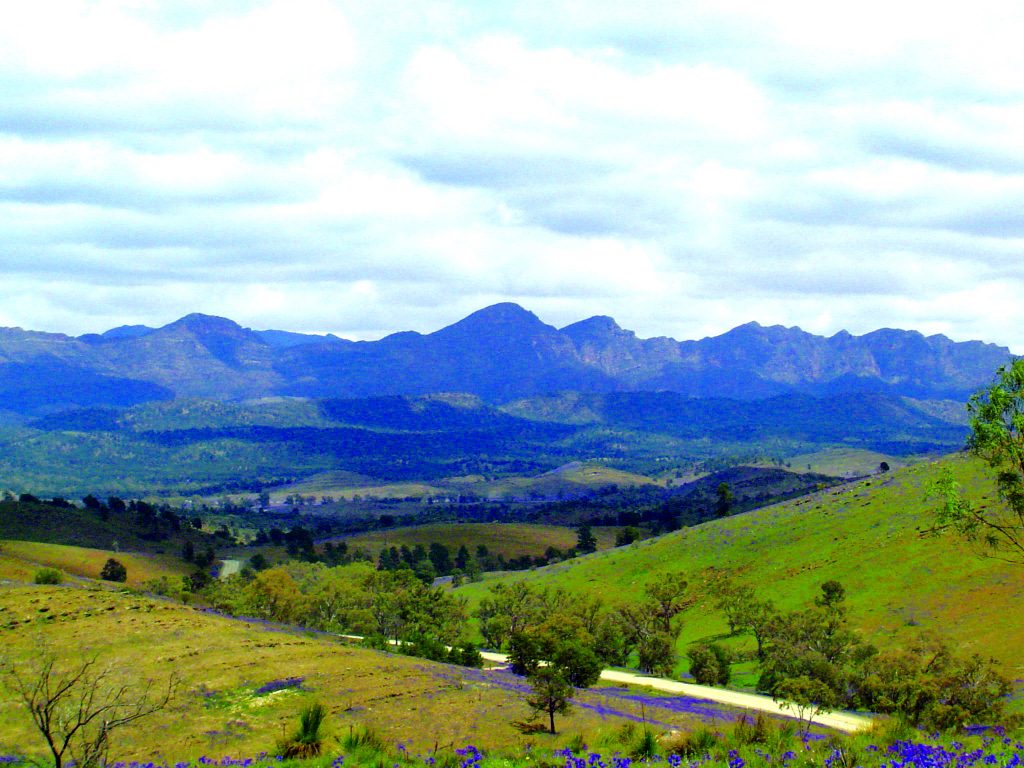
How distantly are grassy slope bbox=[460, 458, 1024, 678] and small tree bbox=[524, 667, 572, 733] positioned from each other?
Result: 33190mm

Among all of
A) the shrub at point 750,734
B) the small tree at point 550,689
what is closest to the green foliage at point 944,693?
the shrub at point 750,734

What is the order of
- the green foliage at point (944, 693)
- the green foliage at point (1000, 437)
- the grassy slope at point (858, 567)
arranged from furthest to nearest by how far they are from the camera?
1. the grassy slope at point (858, 567)
2. the green foliage at point (944, 693)
3. the green foliage at point (1000, 437)

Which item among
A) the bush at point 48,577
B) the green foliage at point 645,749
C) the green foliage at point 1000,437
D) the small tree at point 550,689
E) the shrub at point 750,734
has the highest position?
Result: the green foliage at point 1000,437

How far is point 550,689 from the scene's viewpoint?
130 ft

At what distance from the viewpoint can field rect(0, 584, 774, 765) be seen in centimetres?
3900

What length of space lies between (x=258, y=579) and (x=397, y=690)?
222ft

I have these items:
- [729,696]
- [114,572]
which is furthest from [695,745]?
[114,572]

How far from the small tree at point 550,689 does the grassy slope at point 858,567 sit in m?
33.2

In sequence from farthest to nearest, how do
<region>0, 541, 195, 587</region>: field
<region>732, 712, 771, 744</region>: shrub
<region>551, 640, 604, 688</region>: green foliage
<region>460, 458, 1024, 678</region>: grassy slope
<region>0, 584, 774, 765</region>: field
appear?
<region>0, 541, 195, 587</region>: field → <region>460, 458, 1024, 678</region>: grassy slope → <region>551, 640, 604, 688</region>: green foliage → <region>0, 584, 774, 765</region>: field → <region>732, 712, 771, 744</region>: shrub

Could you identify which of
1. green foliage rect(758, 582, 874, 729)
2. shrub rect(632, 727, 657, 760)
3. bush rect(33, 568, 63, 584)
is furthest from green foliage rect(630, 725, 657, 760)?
bush rect(33, 568, 63, 584)

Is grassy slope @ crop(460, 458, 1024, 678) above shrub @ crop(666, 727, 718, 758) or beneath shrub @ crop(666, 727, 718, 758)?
beneath

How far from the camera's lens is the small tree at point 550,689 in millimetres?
39875

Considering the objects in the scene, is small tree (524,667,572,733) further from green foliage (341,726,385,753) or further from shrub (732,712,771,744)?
shrub (732,712,771,744)

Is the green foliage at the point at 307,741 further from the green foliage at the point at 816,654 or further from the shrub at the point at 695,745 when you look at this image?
the green foliage at the point at 816,654
